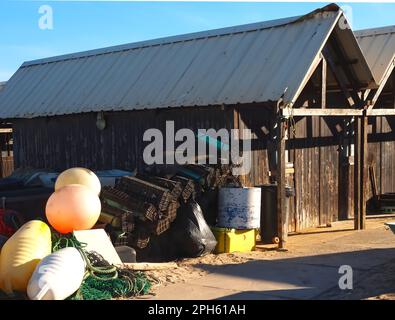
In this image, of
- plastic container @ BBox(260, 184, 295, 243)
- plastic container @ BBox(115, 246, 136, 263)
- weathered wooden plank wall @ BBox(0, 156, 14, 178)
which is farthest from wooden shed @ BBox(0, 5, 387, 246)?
plastic container @ BBox(115, 246, 136, 263)

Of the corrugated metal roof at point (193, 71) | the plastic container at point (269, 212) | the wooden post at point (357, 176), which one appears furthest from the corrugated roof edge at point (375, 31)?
the plastic container at point (269, 212)

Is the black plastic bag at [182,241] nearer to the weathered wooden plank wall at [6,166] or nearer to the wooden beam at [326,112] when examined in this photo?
the wooden beam at [326,112]

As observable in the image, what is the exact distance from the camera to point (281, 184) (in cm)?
1043

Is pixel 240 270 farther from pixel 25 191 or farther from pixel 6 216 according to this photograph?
pixel 25 191

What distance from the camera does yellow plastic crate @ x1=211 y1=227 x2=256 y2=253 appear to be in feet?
32.7

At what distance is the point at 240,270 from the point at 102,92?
7.19m

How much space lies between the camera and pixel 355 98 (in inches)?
508

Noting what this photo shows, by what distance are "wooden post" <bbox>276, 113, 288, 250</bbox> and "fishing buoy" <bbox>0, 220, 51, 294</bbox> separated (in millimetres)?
4792

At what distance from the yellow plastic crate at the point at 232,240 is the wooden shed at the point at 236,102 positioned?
0.72m

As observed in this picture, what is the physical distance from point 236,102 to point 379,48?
6354 mm

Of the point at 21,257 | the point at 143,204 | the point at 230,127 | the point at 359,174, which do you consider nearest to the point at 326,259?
the point at 143,204

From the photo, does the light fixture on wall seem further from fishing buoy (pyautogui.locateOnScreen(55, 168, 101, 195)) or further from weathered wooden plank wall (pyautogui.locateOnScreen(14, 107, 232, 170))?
fishing buoy (pyautogui.locateOnScreen(55, 168, 101, 195))
